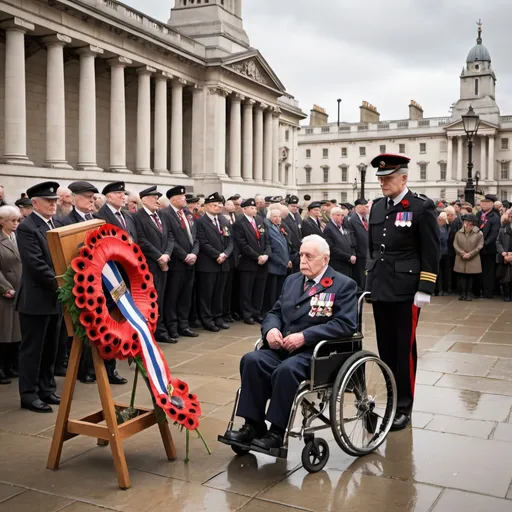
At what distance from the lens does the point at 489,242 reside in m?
16.1

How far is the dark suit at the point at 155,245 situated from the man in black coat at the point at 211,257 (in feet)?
3.39

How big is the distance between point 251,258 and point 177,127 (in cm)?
3007

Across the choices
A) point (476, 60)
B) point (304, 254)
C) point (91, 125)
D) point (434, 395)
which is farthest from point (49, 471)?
point (476, 60)

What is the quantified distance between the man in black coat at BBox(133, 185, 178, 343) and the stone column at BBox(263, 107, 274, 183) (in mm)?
42106

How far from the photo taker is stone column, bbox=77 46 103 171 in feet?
105

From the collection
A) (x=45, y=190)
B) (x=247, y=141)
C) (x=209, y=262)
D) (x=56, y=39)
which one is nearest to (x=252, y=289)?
(x=209, y=262)

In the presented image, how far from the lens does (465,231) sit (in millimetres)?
16141

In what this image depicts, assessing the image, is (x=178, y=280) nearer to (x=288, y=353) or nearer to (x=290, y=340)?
(x=288, y=353)

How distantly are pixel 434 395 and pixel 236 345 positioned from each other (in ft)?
11.7

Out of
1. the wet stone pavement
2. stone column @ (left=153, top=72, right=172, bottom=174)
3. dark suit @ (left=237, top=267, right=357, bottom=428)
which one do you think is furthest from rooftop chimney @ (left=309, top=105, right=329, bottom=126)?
dark suit @ (left=237, top=267, right=357, bottom=428)

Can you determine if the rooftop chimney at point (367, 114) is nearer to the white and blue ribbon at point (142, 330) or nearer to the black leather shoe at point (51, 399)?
the black leather shoe at point (51, 399)

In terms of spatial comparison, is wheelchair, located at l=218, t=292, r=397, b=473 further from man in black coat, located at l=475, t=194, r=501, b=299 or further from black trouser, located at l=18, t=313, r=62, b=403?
man in black coat, located at l=475, t=194, r=501, b=299

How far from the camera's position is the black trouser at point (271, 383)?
193 inches

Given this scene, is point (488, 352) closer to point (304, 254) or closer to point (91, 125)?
point (304, 254)
